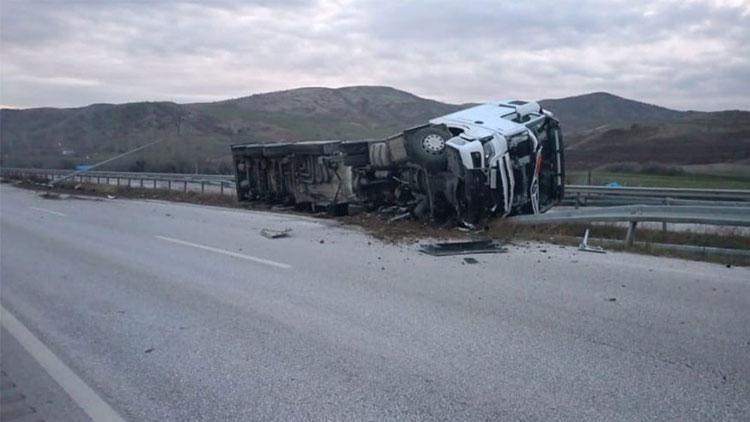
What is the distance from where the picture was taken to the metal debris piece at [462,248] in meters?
10.4

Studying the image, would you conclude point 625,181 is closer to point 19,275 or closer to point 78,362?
point 19,275

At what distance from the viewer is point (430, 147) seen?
13281 mm

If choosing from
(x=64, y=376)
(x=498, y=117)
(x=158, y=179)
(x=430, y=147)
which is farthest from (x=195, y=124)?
(x=64, y=376)

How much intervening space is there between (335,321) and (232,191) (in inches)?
857

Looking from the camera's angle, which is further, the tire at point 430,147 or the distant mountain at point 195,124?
the distant mountain at point 195,124

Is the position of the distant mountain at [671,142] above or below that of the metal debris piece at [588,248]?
above

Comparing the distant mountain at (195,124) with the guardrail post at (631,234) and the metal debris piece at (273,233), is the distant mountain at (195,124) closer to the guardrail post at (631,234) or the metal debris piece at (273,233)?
the metal debris piece at (273,233)

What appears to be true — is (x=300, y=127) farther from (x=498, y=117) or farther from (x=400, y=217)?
(x=498, y=117)

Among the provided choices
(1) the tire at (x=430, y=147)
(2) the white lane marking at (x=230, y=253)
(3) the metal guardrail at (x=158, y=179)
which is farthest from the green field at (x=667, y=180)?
(3) the metal guardrail at (x=158, y=179)

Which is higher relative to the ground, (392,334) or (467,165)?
(467,165)

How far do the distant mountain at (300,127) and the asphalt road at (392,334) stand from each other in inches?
454

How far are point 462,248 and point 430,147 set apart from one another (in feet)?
10.4

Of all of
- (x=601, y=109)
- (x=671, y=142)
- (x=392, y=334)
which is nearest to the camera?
(x=392, y=334)

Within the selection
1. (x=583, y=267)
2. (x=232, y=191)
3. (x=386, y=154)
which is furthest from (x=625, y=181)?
(x=232, y=191)
